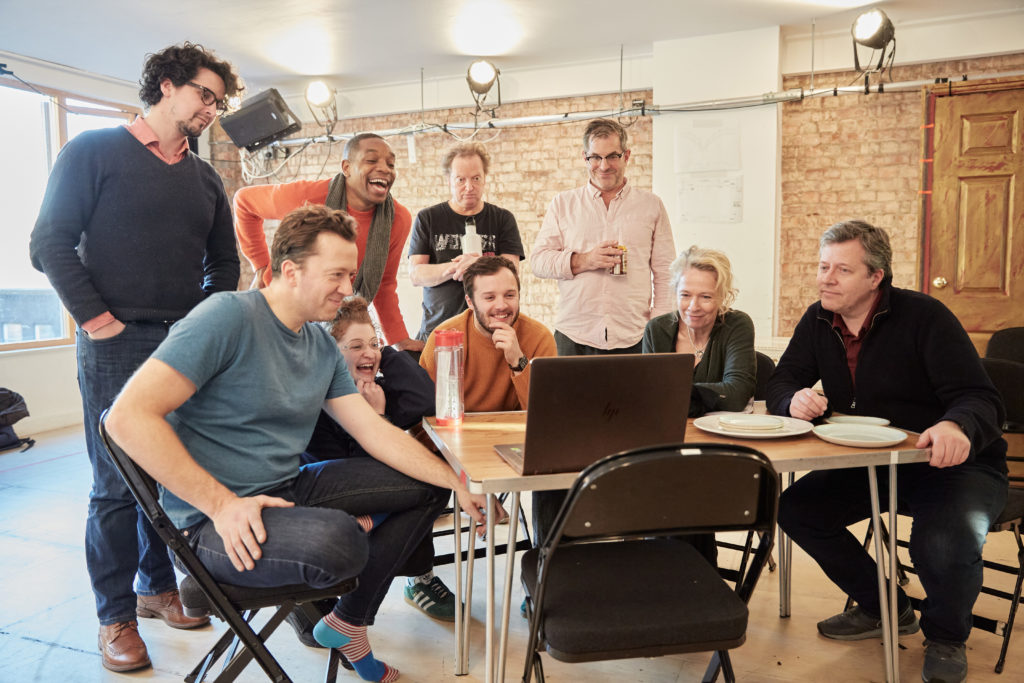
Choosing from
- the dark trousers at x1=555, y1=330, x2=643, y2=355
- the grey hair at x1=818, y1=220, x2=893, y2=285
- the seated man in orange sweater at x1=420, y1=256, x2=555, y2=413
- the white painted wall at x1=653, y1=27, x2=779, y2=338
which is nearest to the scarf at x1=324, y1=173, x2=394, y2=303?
the seated man in orange sweater at x1=420, y1=256, x2=555, y2=413

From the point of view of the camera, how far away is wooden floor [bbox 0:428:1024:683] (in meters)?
2.17

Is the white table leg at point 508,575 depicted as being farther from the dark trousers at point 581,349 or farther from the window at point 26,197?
the window at point 26,197

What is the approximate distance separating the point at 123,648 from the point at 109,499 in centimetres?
42

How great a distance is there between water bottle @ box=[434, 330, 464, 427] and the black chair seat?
1.62ft

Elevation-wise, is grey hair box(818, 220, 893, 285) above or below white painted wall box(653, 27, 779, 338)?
below

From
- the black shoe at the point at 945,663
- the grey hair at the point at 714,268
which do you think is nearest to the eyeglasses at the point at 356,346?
the grey hair at the point at 714,268

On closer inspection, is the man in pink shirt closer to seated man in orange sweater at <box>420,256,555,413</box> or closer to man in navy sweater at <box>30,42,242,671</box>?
seated man in orange sweater at <box>420,256,555,413</box>

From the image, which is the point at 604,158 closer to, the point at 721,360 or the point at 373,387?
the point at 721,360

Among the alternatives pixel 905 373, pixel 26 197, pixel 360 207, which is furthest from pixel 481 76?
pixel 905 373

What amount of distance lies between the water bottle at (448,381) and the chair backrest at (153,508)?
2.52 ft

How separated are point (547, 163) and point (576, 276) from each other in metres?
2.88

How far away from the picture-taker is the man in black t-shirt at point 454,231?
128 inches

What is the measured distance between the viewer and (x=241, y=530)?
5.00 ft

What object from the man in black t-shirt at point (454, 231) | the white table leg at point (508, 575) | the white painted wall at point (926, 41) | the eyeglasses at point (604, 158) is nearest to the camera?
the white table leg at point (508, 575)
